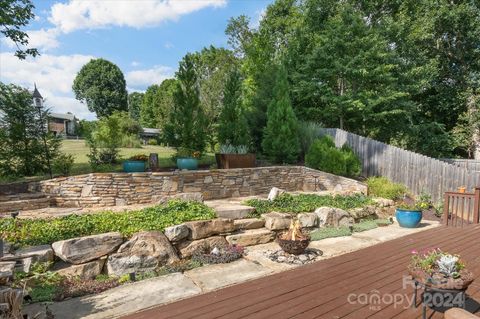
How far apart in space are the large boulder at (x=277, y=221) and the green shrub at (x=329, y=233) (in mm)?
537

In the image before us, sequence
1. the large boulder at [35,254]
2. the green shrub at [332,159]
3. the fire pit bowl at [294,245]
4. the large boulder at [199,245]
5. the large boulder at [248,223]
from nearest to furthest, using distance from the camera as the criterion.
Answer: the large boulder at [35,254], the fire pit bowl at [294,245], the large boulder at [199,245], the large boulder at [248,223], the green shrub at [332,159]

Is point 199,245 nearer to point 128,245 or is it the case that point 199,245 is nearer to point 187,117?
point 128,245

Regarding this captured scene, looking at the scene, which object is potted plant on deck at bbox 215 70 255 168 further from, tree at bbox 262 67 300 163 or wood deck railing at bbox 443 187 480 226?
wood deck railing at bbox 443 187 480 226

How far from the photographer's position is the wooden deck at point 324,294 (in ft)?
8.83

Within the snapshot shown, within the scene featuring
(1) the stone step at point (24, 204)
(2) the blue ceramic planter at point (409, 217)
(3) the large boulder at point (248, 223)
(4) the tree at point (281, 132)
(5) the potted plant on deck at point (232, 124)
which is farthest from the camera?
(5) the potted plant on deck at point (232, 124)

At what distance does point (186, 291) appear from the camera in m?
3.33

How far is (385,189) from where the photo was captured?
8.44 meters

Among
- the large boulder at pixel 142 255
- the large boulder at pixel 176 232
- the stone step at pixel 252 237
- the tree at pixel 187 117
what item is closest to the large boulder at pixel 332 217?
the stone step at pixel 252 237

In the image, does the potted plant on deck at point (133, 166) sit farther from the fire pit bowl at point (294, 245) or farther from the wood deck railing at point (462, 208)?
the wood deck railing at point (462, 208)

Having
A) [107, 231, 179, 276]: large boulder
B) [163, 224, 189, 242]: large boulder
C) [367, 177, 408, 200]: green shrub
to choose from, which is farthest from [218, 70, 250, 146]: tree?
[107, 231, 179, 276]: large boulder

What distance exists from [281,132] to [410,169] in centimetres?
408

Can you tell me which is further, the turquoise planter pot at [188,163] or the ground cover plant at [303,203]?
the turquoise planter pot at [188,163]

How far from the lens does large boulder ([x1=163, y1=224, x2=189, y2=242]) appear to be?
4.45m

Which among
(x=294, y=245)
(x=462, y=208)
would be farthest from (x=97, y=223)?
(x=462, y=208)
